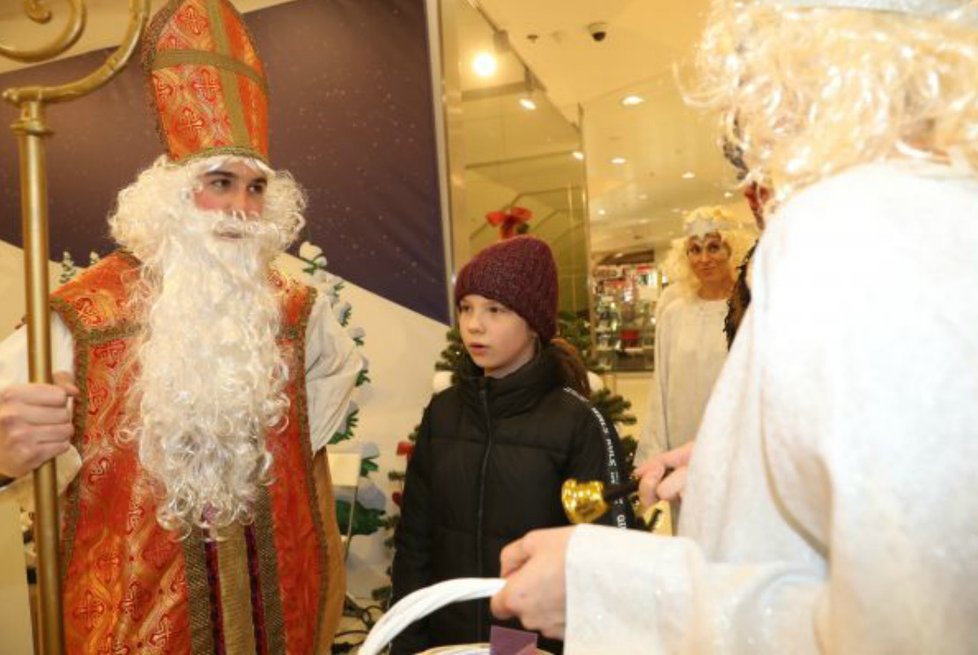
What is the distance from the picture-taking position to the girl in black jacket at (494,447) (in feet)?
6.02

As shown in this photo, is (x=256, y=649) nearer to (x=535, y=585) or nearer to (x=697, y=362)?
(x=535, y=585)

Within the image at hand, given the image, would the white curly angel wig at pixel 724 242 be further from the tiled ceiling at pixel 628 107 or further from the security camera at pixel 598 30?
the security camera at pixel 598 30

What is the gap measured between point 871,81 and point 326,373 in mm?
1732

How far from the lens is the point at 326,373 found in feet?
6.75

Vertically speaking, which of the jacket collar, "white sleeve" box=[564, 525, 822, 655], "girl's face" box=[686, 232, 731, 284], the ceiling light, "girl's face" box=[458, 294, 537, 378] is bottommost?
"white sleeve" box=[564, 525, 822, 655]

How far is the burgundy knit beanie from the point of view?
2.01 meters

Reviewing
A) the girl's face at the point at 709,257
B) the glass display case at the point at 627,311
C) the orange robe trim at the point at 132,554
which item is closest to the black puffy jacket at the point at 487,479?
the orange robe trim at the point at 132,554

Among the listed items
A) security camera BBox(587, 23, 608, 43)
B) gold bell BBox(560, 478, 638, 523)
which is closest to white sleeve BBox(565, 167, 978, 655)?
gold bell BBox(560, 478, 638, 523)

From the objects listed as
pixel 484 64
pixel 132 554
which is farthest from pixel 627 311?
pixel 132 554

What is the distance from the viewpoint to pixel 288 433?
5.87 feet

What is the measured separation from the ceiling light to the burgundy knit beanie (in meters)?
2.88

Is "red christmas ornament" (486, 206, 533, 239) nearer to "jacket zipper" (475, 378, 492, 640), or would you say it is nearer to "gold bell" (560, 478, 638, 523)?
"jacket zipper" (475, 378, 492, 640)

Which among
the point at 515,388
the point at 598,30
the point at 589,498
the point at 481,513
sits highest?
the point at 598,30

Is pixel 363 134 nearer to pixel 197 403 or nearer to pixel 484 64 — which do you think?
pixel 484 64
